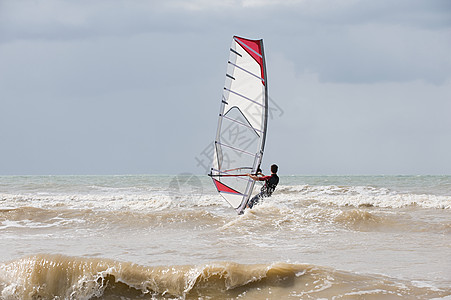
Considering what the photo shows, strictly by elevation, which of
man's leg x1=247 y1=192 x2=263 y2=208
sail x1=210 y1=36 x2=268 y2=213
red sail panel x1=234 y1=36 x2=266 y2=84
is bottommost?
man's leg x1=247 y1=192 x2=263 y2=208

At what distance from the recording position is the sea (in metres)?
4.11

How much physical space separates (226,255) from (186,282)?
46.2 inches

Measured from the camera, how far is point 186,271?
4.30 meters

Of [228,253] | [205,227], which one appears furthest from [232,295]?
[205,227]

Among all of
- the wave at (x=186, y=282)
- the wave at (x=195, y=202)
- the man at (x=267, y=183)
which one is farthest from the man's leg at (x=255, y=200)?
the wave at (x=186, y=282)

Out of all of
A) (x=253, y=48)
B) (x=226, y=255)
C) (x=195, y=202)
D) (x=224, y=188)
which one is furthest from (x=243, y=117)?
(x=195, y=202)

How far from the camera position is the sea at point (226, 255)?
411 cm

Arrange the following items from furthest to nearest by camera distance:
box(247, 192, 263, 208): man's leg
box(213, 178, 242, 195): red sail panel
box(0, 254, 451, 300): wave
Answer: box(213, 178, 242, 195): red sail panel < box(247, 192, 263, 208): man's leg < box(0, 254, 451, 300): wave

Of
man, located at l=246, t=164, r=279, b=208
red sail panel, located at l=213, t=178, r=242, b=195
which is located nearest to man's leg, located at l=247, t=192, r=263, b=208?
man, located at l=246, t=164, r=279, b=208

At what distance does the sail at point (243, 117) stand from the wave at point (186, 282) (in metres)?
4.22

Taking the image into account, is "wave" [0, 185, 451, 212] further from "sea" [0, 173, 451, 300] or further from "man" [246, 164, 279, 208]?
"man" [246, 164, 279, 208]

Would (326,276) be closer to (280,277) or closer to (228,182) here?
(280,277)

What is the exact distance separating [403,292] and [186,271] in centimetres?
198

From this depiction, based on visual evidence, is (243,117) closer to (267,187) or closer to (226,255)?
(267,187)
